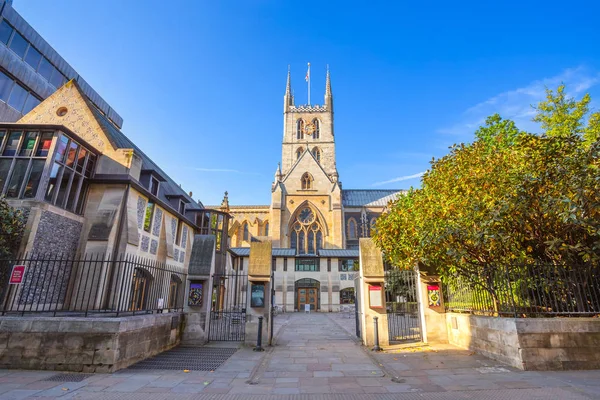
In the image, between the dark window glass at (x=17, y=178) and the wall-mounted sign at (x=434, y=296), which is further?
the dark window glass at (x=17, y=178)

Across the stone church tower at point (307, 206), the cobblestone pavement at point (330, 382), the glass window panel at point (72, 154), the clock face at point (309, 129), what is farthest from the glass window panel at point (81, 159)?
the clock face at point (309, 129)

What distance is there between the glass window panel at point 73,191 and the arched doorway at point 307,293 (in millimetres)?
23605

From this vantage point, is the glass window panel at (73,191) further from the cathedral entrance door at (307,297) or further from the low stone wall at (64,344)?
the cathedral entrance door at (307,297)

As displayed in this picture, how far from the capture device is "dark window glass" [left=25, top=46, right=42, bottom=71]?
90.4ft

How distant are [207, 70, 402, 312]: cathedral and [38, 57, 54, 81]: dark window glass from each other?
2148cm

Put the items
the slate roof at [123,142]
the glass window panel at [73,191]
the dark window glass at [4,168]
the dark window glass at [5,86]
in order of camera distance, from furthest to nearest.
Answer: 1. the dark window glass at [5,86]
2. the slate roof at [123,142]
3. the glass window panel at [73,191]
4. the dark window glass at [4,168]

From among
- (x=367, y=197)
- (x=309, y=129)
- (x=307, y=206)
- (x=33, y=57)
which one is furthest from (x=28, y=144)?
(x=367, y=197)

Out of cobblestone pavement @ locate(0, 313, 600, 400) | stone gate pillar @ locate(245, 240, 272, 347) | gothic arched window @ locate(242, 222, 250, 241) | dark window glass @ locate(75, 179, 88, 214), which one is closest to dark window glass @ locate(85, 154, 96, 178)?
dark window glass @ locate(75, 179, 88, 214)

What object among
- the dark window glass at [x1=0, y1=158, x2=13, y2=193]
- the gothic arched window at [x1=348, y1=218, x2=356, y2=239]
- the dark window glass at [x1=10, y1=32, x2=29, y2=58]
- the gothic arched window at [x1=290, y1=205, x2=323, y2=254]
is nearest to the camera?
the dark window glass at [x1=0, y1=158, x2=13, y2=193]

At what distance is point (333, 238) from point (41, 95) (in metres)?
34.1

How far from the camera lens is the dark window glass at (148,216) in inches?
733

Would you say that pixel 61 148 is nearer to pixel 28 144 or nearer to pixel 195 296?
pixel 28 144

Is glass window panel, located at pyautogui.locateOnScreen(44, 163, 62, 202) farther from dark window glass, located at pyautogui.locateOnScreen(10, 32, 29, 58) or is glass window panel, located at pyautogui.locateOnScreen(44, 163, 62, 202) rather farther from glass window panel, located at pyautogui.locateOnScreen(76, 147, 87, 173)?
dark window glass, located at pyautogui.locateOnScreen(10, 32, 29, 58)

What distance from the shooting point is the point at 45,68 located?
30.0m
